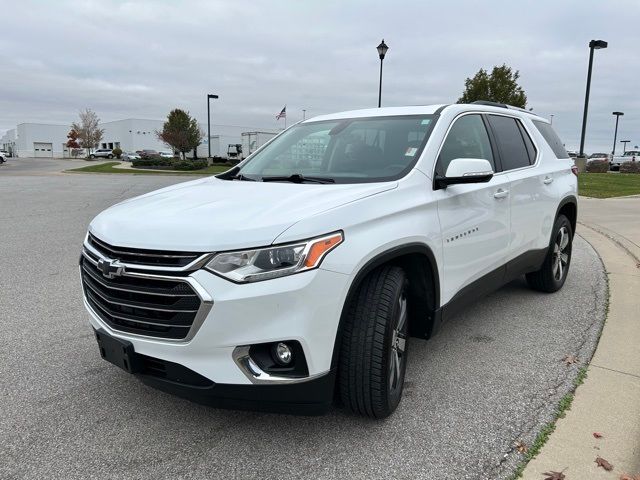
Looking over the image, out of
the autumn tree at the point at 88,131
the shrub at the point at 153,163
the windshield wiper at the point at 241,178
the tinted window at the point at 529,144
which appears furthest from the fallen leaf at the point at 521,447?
the autumn tree at the point at 88,131

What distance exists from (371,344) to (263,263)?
2.41ft

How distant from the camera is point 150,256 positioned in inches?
95.9

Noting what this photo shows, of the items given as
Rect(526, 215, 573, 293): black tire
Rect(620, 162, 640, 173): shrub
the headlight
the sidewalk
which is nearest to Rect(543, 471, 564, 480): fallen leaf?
the sidewalk

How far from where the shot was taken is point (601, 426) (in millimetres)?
2873

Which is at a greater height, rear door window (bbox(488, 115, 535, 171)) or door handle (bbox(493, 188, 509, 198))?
rear door window (bbox(488, 115, 535, 171))

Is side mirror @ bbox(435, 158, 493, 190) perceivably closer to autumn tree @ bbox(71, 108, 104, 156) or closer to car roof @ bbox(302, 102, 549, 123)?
car roof @ bbox(302, 102, 549, 123)

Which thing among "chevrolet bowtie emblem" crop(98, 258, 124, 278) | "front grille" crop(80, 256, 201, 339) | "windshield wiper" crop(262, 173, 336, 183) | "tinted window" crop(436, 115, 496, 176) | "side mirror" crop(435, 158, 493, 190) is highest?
"tinted window" crop(436, 115, 496, 176)

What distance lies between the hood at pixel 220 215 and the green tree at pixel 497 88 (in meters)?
28.6

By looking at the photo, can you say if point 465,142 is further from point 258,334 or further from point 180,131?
point 180,131

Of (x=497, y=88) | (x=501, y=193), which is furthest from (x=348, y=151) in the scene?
(x=497, y=88)

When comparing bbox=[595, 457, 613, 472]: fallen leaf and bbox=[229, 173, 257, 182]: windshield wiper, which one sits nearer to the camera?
bbox=[595, 457, 613, 472]: fallen leaf

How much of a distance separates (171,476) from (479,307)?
11.2ft

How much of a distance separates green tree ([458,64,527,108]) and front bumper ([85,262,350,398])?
29.2m

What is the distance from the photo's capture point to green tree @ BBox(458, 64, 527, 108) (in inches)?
1166
